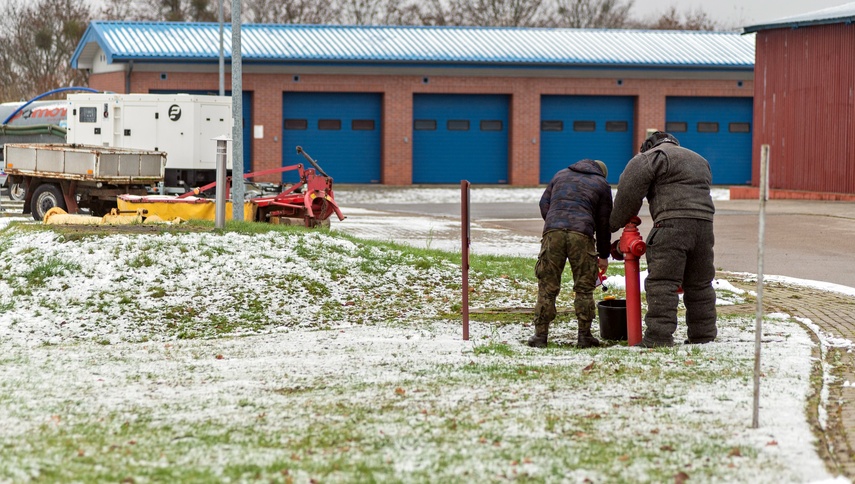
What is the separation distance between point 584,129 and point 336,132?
9094 mm

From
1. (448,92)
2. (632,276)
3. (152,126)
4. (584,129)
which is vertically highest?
(448,92)

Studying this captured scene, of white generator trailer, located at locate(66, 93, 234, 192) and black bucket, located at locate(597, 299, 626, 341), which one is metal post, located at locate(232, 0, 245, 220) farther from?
white generator trailer, located at locate(66, 93, 234, 192)

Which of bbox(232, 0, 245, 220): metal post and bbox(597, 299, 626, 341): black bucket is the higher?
bbox(232, 0, 245, 220): metal post

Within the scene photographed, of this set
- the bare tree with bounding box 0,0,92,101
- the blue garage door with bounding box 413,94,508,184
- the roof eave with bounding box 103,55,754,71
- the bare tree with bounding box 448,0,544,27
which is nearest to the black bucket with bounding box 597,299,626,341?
the roof eave with bounding box 103,55,754,71

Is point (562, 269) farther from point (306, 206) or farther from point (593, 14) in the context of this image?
point (593, 14)

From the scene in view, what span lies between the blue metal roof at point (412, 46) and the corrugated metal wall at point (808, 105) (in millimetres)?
10859

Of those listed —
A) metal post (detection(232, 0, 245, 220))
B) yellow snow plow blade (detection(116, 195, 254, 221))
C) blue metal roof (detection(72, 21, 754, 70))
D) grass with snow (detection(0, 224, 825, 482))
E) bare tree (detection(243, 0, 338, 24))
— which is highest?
bare tree (detection(243, 0, 338, 24))

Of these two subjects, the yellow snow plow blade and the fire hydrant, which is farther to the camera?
the yellow snow plow blade

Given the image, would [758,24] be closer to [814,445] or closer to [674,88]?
[674,88]

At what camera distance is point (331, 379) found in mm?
8117

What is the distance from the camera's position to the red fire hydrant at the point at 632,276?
959cm

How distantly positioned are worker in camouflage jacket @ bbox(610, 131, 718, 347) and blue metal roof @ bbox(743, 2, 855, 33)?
22.3 m

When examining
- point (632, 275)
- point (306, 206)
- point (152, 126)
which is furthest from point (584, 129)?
point (632, 275)

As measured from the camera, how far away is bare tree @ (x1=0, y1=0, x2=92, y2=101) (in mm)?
57750
